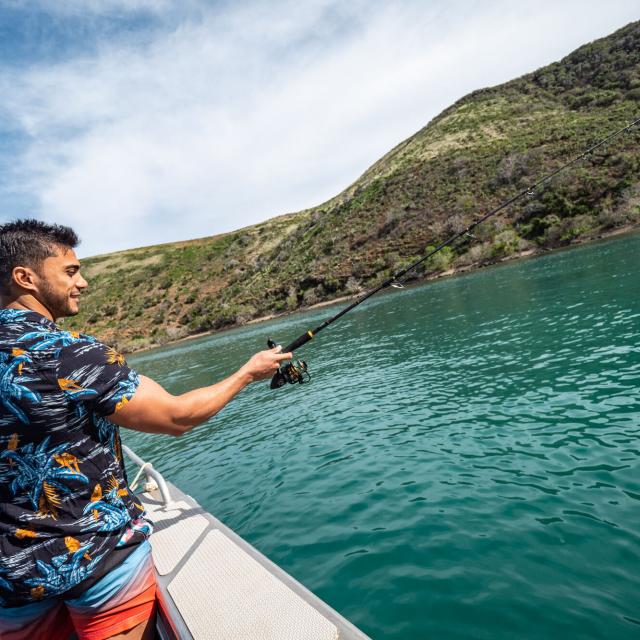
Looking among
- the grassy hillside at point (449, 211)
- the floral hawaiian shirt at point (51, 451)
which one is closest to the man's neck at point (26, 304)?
the floral hawaiian shirt at point (51, 451)

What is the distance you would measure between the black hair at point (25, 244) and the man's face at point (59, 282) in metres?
0.04

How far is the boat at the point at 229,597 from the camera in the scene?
2982 millimetres

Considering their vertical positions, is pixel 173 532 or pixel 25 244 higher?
pixel 25 244

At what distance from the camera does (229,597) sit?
3.52 metres

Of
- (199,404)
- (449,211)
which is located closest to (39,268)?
(199,404)

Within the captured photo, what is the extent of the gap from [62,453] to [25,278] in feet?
3.09

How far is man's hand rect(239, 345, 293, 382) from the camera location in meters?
3.04

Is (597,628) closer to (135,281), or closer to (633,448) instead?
(633,448)

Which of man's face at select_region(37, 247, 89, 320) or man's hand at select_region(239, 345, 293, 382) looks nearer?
man's face at select_region(37, 247, 89, 320)

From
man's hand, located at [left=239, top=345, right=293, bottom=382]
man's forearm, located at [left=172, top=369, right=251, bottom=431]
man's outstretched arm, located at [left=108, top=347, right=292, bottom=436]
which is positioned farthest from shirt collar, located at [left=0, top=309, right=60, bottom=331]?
man's hand, located at [left=239, top=345, right=293, bottom=382]

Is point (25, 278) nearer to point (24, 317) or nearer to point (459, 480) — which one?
point (24, 317)

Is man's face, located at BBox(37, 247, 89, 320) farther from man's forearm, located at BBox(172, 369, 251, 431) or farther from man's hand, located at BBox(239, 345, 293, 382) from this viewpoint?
man's hand, located at BBox(239, 345, 293, 382)

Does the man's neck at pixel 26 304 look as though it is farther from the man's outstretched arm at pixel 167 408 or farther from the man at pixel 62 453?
the man's outstretched arm at pixel 167 408

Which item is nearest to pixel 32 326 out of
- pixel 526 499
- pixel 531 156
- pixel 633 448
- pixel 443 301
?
pixel 526 499
